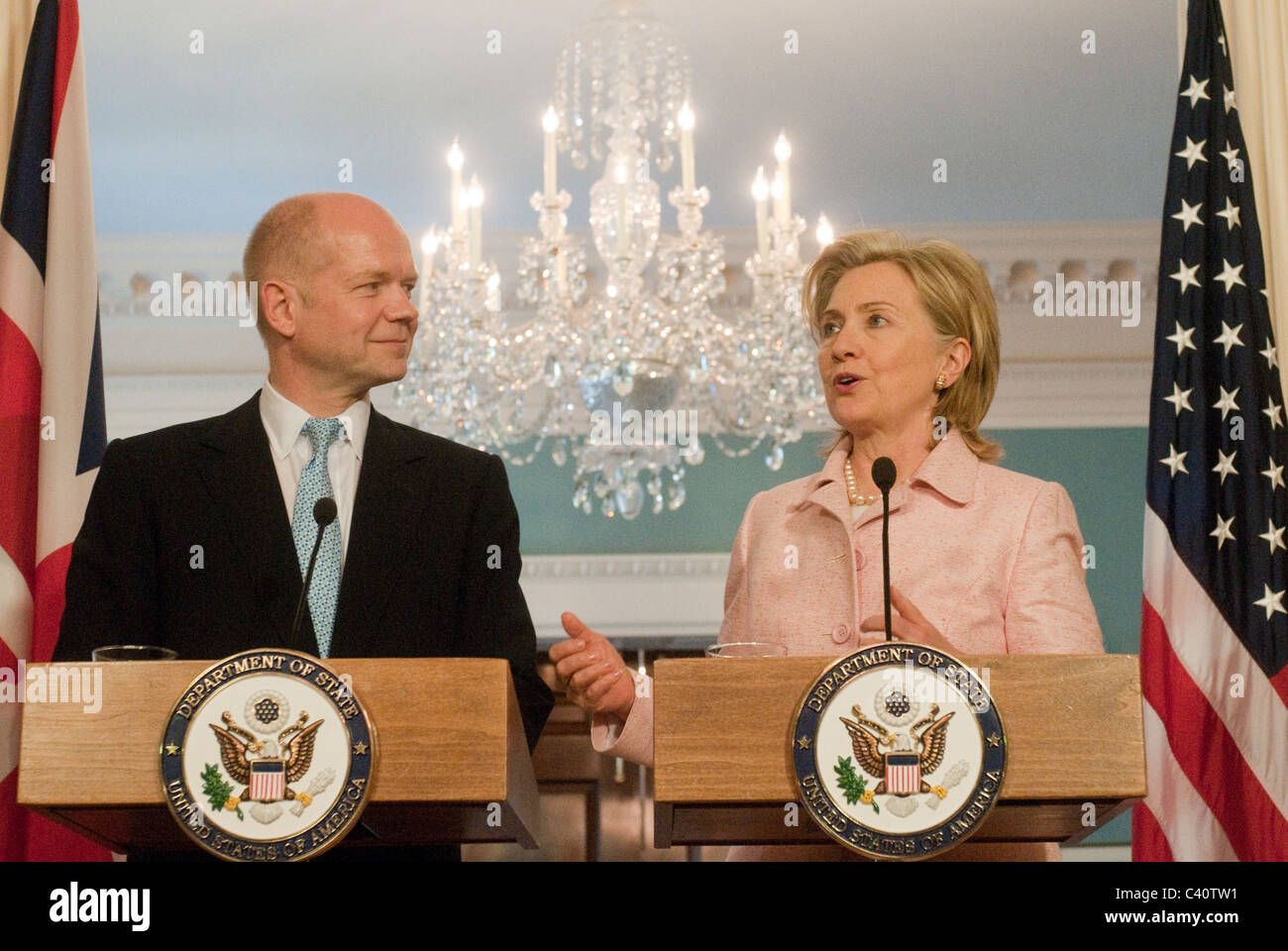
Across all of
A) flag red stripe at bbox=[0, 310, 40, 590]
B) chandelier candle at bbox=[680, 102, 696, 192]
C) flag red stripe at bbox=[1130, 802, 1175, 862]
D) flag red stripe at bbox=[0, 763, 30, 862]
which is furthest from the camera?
chandelier candle at bbox=[680, 102, 696, 192]

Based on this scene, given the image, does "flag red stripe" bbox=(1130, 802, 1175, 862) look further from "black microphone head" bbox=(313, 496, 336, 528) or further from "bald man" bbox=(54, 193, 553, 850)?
"black microphone head" bbox=(313, 496, 336, 528)

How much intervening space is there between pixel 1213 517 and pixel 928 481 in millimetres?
1025

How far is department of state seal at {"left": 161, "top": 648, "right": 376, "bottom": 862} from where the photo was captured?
1.42 metres

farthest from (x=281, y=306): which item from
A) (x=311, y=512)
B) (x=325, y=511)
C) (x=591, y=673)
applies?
(x=591, y=673)

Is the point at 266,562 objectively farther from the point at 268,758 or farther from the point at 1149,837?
the point at 1149,837

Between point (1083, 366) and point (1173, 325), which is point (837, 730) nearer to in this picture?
point (1173, 325)

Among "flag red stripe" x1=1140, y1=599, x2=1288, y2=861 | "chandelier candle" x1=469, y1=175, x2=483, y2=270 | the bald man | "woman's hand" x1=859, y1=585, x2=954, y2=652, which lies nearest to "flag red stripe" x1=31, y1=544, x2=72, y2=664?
the bald man

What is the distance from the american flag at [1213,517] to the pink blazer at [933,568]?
885mm

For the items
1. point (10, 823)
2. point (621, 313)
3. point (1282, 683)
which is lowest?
point (10, 823)

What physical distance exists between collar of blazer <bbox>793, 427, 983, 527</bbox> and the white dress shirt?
0.63m

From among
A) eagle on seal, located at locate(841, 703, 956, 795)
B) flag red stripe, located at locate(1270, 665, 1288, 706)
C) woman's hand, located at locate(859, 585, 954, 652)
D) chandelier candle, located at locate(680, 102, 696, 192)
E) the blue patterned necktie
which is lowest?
flag red stripe, located at locate(1270, 665, 1288, 706)

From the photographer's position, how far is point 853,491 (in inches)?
85.5

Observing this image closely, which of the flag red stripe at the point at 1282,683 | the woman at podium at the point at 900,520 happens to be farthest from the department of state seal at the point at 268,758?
the flag red stripe at the point at 1282,683

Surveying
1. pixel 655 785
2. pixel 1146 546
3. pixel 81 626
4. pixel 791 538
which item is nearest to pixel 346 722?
pixel 655 785
